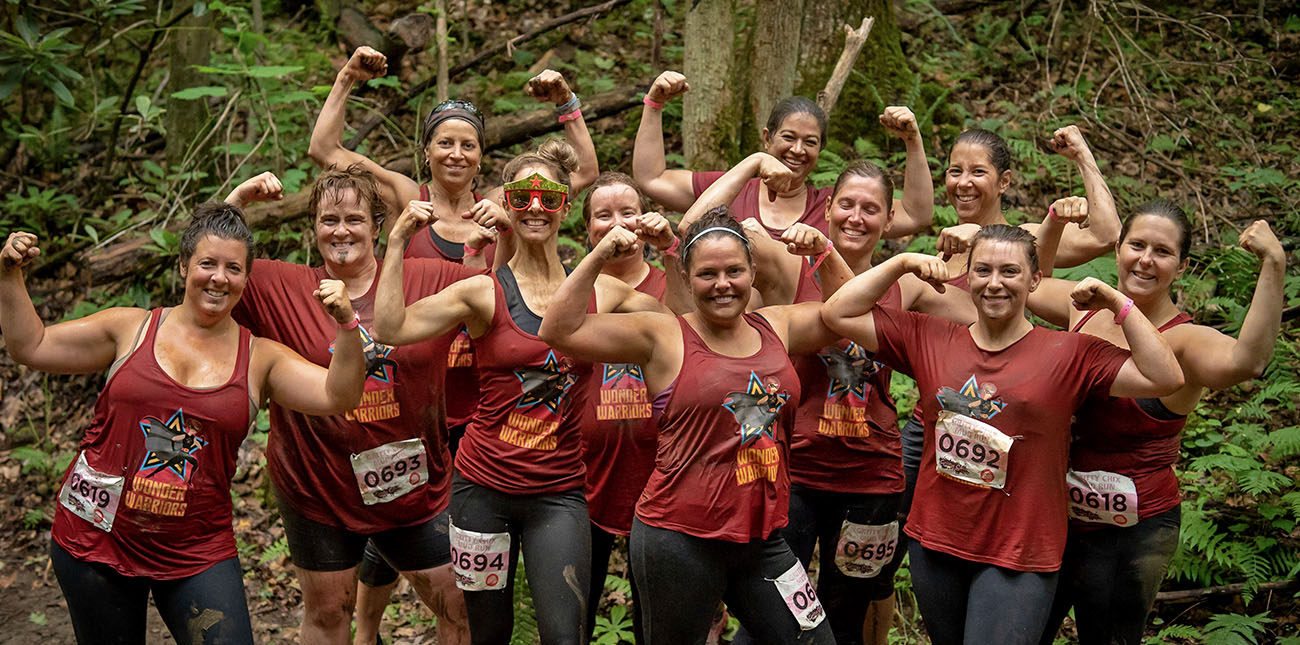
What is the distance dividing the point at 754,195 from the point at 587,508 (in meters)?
1.76

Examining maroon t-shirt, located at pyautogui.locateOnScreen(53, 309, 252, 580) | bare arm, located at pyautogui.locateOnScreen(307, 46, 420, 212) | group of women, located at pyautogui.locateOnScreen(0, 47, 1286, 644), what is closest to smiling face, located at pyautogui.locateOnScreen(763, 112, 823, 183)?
group of women, located at pyautogui.locateOnScreen(0, 47, 1286, 644)

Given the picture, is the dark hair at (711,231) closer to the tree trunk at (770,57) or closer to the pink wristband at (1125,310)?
the pink wristband at (1125,310)

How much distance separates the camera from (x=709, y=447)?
3922 millimetres

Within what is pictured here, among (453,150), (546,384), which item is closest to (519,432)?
(546,384)

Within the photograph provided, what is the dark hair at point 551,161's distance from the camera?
14.8 feet

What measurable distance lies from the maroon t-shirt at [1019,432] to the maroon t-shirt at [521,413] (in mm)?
1447

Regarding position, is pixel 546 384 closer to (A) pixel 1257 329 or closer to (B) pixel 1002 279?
(B) pixel 1002 279

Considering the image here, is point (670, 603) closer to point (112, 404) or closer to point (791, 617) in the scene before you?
point (791, 617)

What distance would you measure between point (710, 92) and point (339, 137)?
8.70 feet

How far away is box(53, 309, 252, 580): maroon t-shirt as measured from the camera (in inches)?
156

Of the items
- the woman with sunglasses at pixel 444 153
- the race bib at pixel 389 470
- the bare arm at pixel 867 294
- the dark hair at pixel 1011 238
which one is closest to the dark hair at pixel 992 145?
the dark hair at pixel 1011 238

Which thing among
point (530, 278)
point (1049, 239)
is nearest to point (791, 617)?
point (530, 278)

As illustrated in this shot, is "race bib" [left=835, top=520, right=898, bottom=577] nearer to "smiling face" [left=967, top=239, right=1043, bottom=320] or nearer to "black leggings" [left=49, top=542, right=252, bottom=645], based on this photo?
"smiling face" [left=967, top=239, right=1043, bottom=320]

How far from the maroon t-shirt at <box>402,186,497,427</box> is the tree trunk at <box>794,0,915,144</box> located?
11.9 feet
